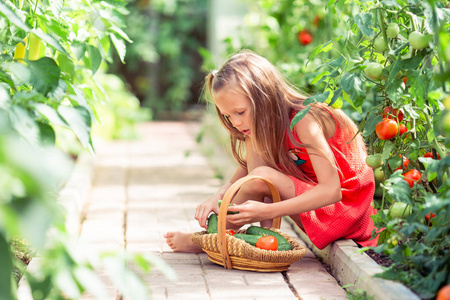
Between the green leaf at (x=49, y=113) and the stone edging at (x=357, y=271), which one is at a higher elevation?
the green leaf at (x=49, y=113)

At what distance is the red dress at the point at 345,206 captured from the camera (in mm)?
2447

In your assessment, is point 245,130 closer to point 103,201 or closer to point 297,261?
point 297,261

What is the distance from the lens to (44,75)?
1608mm

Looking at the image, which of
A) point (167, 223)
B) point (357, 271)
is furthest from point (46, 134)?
point (167, 223)

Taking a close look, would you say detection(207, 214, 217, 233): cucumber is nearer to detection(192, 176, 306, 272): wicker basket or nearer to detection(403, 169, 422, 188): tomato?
detection(192, 176, 306, 272): wicker basket

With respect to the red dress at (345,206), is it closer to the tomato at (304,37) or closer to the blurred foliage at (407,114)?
the blurred foliage at (407,114)

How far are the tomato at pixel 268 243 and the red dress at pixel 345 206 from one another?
231mm

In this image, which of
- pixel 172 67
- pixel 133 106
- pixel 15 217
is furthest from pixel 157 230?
pixel 172 67

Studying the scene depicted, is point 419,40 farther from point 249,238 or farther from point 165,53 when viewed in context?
point 165,53

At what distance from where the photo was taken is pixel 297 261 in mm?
2490

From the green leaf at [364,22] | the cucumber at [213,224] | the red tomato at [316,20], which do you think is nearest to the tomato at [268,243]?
the cucumber at [213,224]

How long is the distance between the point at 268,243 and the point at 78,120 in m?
0.99

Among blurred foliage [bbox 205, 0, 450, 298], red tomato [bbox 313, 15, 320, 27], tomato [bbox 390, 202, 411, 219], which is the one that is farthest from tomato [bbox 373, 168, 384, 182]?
red tomato [bbox 313, 15, 320, 27]

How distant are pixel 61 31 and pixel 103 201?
5.75 feet
